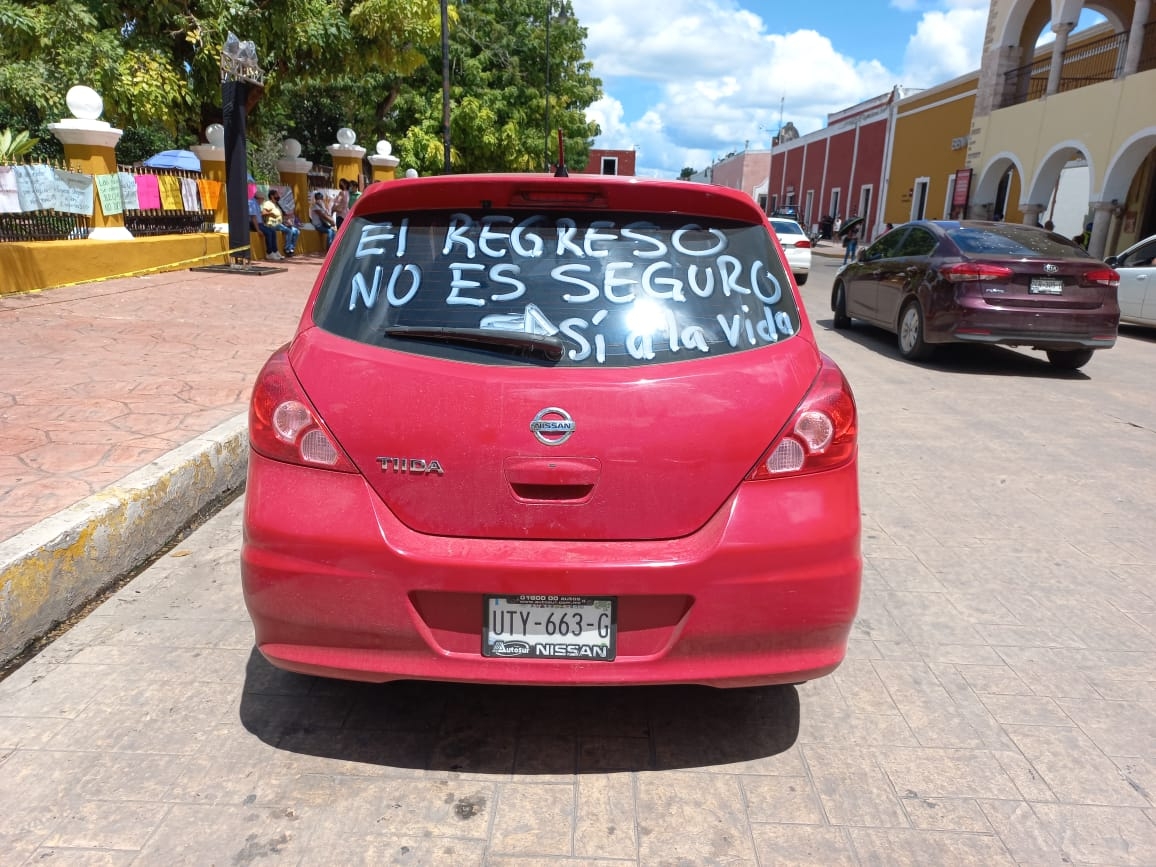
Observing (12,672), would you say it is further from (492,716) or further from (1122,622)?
(1122,622)

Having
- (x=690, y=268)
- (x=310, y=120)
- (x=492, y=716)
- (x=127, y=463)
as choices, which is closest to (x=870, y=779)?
(x=492, y=716)

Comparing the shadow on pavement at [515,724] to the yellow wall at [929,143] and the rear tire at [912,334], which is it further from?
the yellow wall at [929,143]

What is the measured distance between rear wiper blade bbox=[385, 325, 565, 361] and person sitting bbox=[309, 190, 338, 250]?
18.8 m

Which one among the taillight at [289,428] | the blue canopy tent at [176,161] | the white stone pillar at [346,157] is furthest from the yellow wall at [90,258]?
the taillight at [289,428]

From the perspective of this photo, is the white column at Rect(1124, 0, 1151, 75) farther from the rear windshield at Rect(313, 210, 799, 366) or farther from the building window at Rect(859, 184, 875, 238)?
the rear windshield at Rect(313, 210, 799, 366)

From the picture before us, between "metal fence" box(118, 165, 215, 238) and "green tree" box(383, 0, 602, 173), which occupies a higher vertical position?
"green tree" box(383, 0, 602, 173)

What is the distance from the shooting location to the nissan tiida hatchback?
2.41 meters

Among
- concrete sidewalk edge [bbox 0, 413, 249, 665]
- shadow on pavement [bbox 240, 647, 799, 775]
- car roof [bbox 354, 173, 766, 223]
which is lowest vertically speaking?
shadow on pavement [bbox 240, 647, 799, 775]

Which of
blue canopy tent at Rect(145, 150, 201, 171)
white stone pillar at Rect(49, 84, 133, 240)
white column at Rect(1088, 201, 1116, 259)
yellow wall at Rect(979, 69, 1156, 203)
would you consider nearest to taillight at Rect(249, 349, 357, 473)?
white stone pillar at Rect(49, 84, 133, 240)

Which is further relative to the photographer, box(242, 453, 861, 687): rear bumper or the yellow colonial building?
the yellow colonial building

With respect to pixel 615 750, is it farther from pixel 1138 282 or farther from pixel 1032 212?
pixel 1032 212

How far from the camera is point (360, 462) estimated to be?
2.47 m

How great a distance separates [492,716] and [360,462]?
1027 millimetres

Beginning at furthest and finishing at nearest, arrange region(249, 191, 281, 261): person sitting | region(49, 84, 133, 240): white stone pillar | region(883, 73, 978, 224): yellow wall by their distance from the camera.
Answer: region(883, 73, 978, 224): yellow wall < region(249, 191, 281, 261): person sitting < region(49, 84, 133, 240): white stone pillar
